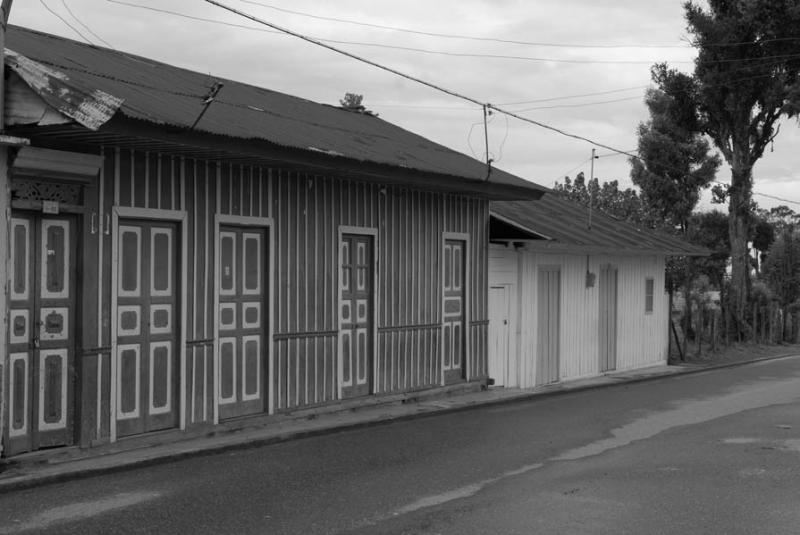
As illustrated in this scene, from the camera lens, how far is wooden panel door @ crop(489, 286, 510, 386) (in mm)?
16531

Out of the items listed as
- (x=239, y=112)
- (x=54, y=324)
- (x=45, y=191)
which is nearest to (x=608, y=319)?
(x=239, y=112)

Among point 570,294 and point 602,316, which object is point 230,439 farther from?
point 602,316

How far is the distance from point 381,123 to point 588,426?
7.92 meters

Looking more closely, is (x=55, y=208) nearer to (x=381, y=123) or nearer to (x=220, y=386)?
(x=220, y=386)

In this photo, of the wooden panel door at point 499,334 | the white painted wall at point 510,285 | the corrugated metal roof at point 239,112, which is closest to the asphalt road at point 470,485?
the corrugated metal roof at point 239,112

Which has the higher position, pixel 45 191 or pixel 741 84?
pixel 741 84

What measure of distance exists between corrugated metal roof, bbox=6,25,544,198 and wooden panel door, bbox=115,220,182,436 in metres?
1.41

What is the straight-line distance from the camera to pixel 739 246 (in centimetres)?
3092

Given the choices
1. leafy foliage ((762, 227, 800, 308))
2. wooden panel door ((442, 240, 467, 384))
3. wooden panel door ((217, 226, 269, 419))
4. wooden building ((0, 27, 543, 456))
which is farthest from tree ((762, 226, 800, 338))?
wooden panel door ((217, 226, 269, 419))

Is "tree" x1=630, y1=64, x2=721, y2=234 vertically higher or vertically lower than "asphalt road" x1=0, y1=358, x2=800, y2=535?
higher

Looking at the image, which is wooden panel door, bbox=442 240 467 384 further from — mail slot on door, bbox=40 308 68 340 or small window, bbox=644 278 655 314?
small window, bbox=644 278 655 314

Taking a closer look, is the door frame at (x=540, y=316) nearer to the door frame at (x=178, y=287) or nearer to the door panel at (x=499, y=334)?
the door panel at (x=499, y=334)

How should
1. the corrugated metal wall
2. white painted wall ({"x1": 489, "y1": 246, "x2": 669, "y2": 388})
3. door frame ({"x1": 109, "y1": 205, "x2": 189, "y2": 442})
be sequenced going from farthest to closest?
white painted wall ({"x1": 489, "y1": 246, "x2": 669, "y2": 388}), the corrugated metal wall, door frame ({"x1": 109, "y1": 205, "x2": 189, "y2": 442})

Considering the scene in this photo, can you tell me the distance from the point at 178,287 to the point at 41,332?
1870 millimetres
